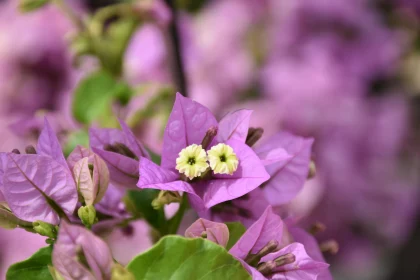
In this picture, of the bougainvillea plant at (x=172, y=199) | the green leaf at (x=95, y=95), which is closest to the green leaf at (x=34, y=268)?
the bougainvillea plant at (x=172, y=199)

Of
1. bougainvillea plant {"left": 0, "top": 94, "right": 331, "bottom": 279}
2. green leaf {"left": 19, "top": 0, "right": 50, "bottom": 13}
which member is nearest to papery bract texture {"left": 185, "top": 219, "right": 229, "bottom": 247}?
bougainvillea plant {"left": 0, "top": 94, "right": 331, "bottom": 279}

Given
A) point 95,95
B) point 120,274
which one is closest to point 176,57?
point 95,95

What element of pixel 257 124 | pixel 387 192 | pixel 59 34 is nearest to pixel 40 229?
pixel 257 124

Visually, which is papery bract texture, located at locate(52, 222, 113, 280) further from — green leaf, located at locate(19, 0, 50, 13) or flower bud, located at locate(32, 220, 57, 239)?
green leaf, located at locate(19, 0, 50, 13)

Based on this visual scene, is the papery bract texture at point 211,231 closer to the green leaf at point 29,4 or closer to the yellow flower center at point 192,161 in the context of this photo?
the yellow flower center at point 192,161

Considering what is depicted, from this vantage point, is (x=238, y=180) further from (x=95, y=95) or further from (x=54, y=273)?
(x=95, y=95)

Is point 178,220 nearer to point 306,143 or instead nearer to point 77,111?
point 306,143
